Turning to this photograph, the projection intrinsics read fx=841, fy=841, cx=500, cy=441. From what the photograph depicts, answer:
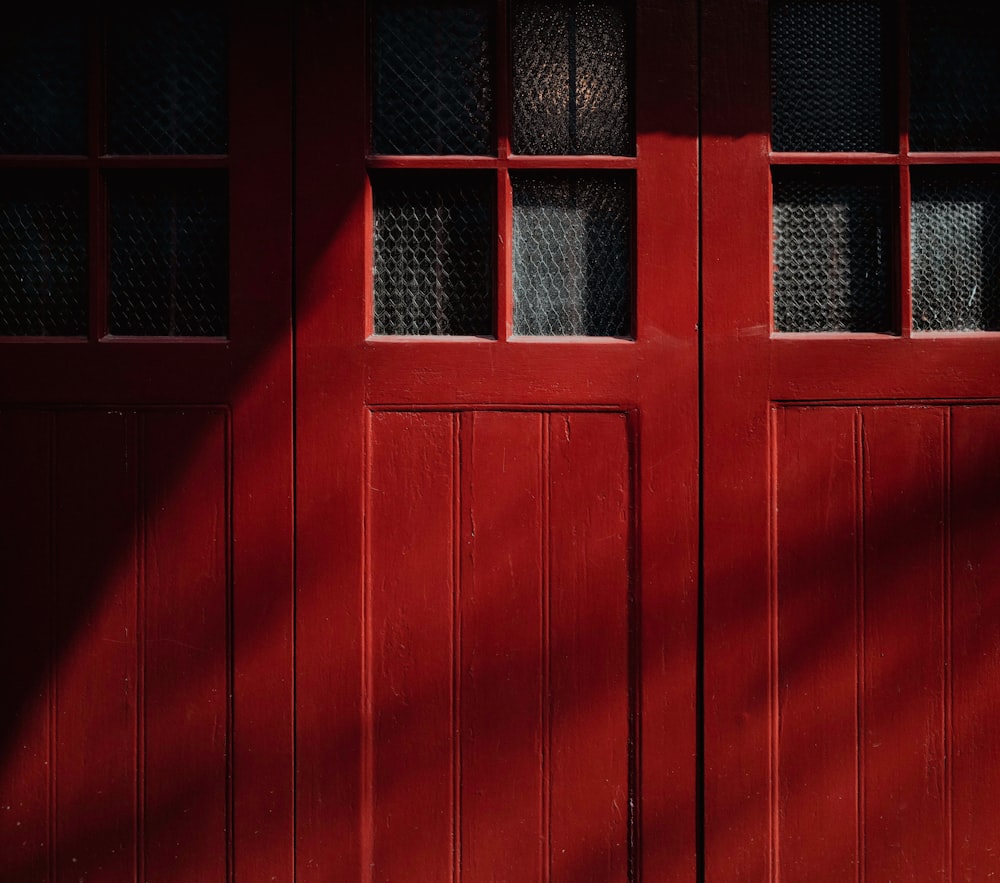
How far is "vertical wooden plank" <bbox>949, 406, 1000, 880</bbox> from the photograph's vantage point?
76.3 inches

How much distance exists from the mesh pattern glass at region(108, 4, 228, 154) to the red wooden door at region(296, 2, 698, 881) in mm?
225

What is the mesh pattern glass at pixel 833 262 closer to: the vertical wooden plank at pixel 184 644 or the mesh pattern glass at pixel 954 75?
the mesh pattern glass at pixel 954 75

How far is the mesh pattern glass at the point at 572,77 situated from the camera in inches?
77.3

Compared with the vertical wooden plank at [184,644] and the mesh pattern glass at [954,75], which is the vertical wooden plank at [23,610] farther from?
the mesh pattern glass at [954,75]

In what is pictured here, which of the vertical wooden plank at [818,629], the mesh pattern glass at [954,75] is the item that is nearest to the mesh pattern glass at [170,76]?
the vertical wooden plank at [818,629]

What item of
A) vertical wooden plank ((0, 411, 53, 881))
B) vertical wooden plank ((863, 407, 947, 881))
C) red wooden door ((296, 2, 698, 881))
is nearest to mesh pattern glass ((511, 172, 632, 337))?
red wooden door ((296, 2, 698, 881))

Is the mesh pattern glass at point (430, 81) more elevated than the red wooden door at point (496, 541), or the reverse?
the mesh pattern glass at point (430, 81)

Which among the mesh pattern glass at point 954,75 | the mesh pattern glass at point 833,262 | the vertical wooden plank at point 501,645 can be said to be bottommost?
the vertical wooden plank at point 501,645

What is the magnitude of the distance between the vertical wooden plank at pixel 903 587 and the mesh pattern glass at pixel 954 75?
0.65 metres

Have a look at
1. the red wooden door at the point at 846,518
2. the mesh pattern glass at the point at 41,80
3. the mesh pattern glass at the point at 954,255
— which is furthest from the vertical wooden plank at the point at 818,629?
the mesh pattern glass at the point at 41,80

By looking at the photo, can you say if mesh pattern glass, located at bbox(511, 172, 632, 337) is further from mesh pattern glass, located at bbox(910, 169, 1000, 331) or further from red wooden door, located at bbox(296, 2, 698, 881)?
mesh pattern glass, located at bbox(910, 169, 1000, 331)

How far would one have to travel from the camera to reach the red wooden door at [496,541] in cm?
193

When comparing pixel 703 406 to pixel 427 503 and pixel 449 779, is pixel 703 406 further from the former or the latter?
pixel 449 779

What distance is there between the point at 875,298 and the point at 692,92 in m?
0.64
